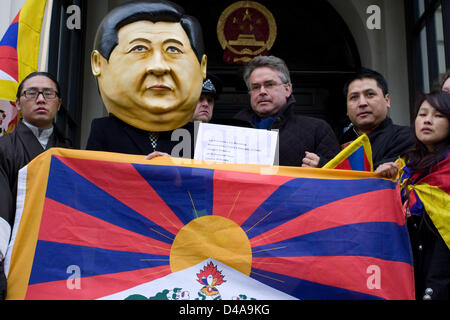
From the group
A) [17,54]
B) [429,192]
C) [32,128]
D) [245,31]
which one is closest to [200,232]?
[429,192]

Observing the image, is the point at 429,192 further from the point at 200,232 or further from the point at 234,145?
the point at 200,232

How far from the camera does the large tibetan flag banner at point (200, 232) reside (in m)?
2.38

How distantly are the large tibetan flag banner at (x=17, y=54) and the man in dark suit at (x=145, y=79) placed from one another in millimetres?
731

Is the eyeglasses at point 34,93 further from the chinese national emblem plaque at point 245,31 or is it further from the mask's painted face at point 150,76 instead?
the chinese national emblem plaque at point 245,31

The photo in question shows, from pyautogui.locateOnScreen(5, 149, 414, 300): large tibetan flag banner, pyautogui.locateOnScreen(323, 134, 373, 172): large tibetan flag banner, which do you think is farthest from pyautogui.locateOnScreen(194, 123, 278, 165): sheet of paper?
pyautogui.locateOnScreen(323, 134, 373, 172): large tibetan flag banner

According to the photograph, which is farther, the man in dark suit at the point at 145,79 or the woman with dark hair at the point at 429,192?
the man in dark suit at the point at 145,79

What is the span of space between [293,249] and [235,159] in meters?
0.49

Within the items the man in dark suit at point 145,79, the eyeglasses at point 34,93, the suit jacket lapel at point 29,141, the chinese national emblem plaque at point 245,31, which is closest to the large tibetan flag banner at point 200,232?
the man in dark suit at point 145,79

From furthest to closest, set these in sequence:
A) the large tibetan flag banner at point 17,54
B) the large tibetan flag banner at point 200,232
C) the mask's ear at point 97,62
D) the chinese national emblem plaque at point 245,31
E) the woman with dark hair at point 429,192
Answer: the chinese national emblem plaque at point 245,31 < the large tibetan flag banner at point 17,54 < the mask's ear at point 97,62 < the woman with dark hair at point 429,192 < the large tibetan flag banner at point 200,232

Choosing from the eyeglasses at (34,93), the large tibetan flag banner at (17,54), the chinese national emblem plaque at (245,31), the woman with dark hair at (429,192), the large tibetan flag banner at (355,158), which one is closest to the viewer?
the woman with dark hair at (429,192)

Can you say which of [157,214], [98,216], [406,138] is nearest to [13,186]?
[98,216]

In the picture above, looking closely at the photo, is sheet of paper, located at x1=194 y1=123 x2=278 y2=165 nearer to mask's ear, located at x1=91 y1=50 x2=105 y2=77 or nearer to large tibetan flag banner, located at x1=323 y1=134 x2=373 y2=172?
large tibetan flag banner, located at x1=323 y1=134 x2=373 y2=172

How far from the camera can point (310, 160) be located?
2793mm

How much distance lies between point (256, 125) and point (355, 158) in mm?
581
